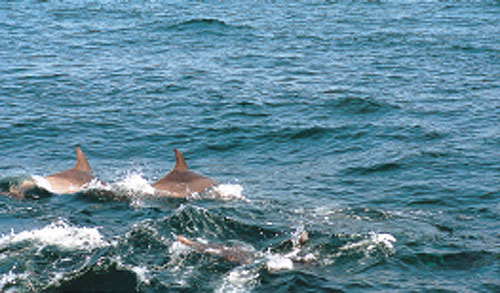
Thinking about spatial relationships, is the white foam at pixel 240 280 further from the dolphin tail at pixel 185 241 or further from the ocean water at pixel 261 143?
the dolphin tail at pixel 185 241

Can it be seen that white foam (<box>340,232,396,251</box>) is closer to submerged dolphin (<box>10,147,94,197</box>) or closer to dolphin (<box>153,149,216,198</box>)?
dolphin (<box>153,149,216,198</box>)

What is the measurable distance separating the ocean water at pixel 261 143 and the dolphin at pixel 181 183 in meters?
0.30

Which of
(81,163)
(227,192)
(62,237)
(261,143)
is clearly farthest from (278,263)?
(261,143)

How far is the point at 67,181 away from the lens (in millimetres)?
12789

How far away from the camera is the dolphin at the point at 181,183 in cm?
1254

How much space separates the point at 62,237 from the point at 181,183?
334cm

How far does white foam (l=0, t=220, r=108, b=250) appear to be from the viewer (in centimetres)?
960

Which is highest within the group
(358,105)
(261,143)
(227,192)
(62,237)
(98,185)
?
(62,237)

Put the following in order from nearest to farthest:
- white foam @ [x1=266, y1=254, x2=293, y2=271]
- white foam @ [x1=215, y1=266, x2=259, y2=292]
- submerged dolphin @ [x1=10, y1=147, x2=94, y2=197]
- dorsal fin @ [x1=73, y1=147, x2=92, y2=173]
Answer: white foam @ [x1=215, y1=266, x2=259, y2=292]
white foam @ [x1=266, y1=254, x2=293, y2=271]
submerged dolphin @ [x1=10, y1=147, x2=94, y2=197]
dorsal fin @ [x1=73, y1=147, x2=92, y2=173]

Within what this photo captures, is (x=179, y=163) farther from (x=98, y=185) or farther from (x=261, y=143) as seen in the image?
(x=261, y=143)

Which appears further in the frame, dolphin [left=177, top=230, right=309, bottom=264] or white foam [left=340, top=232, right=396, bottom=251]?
white foam [left=340, top=232, right=396, bottom=251]

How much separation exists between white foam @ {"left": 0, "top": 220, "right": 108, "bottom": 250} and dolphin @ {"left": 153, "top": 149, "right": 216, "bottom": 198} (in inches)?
104

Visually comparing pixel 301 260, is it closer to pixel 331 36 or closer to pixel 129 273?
pixel 129 273

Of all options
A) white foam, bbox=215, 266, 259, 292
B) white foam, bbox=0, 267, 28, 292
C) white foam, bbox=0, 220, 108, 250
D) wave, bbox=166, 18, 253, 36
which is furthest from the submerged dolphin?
wave, bbox=166, 18, 253, 36
